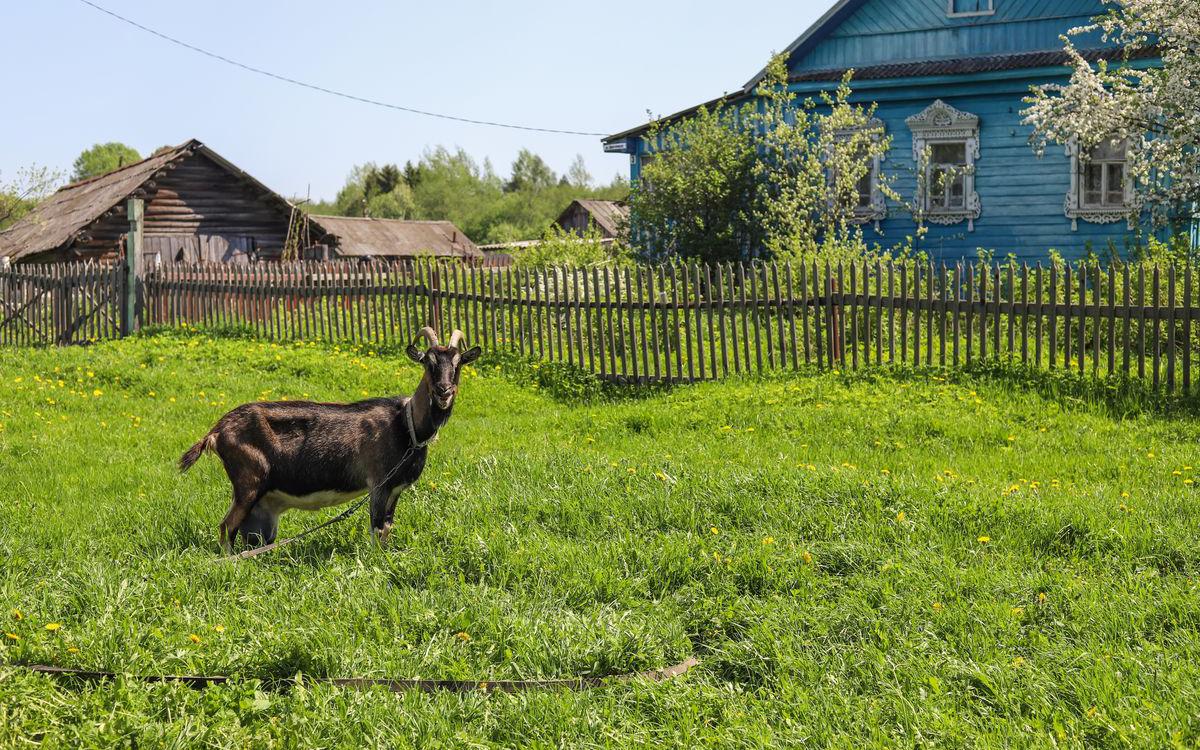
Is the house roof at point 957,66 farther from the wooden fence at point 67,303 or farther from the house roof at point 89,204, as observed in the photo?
the house roof at point 89,204

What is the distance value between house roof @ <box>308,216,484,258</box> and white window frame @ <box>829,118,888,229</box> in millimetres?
23734

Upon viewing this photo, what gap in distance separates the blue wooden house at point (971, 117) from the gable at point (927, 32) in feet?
0.07

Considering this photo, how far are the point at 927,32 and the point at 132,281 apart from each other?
51.0 ft

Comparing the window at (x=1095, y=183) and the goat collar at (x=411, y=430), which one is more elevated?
the window at (x=1095, y=183)

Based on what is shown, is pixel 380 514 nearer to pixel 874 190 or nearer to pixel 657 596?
pixel 657 596

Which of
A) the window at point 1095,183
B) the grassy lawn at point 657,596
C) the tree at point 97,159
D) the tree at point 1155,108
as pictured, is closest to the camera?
the grassy lawn at point 657,596

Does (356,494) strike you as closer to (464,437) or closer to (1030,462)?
(464,437)

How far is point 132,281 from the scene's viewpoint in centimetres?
1902

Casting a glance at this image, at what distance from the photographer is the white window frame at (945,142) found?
2062 cm

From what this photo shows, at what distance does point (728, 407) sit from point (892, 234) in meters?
12.1

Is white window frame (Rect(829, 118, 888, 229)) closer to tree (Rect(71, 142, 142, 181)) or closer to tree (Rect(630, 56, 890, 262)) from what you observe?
tree (Rect(630, 56, 890, 262))

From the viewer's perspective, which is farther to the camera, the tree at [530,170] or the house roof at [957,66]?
the tree at [530,170]

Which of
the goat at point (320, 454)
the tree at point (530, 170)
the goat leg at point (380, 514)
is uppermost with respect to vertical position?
the tree at point (530, 170)

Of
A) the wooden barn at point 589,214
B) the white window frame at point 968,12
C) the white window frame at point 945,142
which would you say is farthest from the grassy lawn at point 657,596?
the wooden barn at point 589,214
